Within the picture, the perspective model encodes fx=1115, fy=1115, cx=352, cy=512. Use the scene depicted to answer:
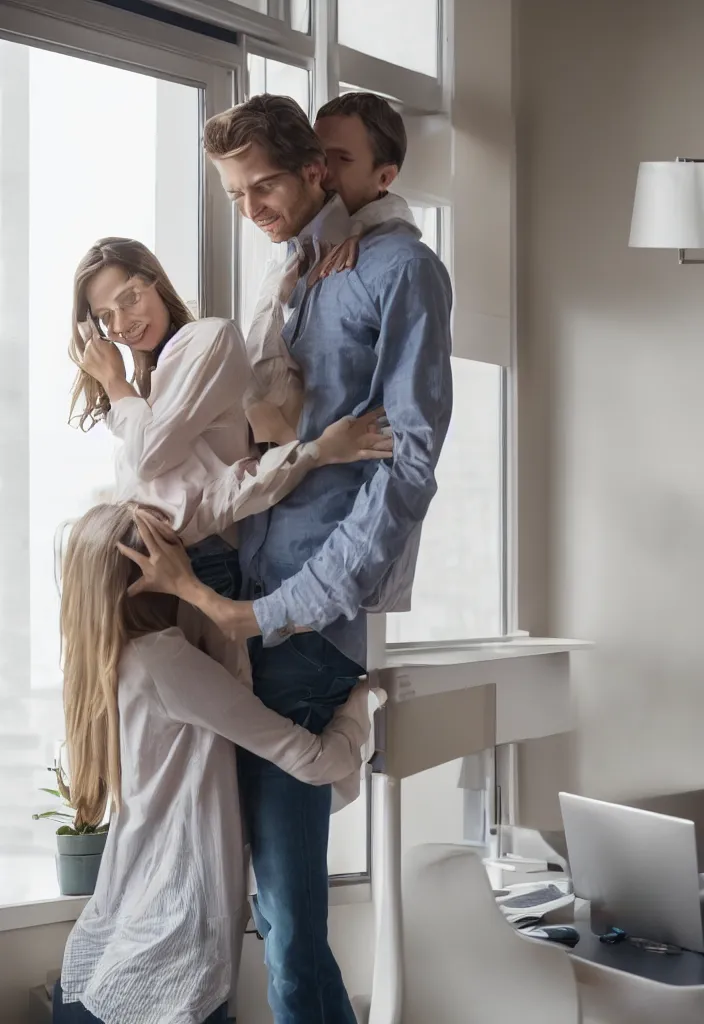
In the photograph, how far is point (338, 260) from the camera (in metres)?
1.75

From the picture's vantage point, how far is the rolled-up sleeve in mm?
1631

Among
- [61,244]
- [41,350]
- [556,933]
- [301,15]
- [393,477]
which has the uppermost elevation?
[301,15]

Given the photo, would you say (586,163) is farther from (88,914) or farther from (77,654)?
(88,914)

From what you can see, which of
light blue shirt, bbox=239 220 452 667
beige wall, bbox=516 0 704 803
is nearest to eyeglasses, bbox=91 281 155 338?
light blue shirt, bbox=239 220 452 667

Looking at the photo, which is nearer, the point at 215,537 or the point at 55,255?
the point at 215,537

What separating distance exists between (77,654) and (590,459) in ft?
5.89

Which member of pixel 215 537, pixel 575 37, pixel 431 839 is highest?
pixel 575 37

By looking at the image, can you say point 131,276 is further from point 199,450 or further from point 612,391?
point 612,391

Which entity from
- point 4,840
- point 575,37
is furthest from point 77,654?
point 575,37

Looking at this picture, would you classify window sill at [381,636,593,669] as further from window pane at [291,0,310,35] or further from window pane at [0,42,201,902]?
window pane at [291,0,310,35]

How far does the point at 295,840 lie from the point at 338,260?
0.91 meters

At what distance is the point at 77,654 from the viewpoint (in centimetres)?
177

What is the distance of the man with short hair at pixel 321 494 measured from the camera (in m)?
1.64

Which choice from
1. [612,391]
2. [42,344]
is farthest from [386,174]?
[612,391]
